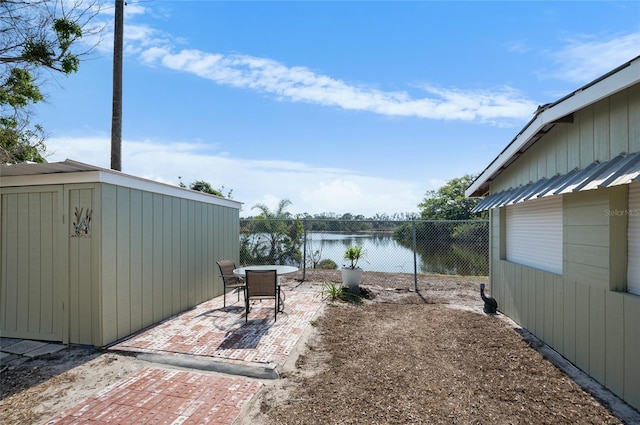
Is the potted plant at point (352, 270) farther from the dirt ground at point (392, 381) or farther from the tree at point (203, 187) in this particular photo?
the tree at point (203, 187)

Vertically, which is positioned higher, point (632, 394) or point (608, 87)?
point (608, 87)

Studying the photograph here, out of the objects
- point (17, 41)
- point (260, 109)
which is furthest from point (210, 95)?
point (17, 41)

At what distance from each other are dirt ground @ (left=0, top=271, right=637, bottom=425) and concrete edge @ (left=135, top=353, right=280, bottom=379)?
130mm

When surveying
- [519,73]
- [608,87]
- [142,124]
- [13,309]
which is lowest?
[13,309]

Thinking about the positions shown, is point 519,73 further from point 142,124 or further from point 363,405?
point 142,124

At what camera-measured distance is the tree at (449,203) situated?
24.7 meters

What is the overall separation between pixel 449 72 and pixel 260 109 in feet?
16.7

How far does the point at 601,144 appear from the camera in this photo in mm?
2912

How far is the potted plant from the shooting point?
6594 millimetres

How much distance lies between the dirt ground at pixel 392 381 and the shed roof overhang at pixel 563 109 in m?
2.49

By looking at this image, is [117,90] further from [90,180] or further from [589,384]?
[589,384]

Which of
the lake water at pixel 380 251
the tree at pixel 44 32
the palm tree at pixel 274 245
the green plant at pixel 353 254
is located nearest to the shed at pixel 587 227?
the green plant at pixel 353 254

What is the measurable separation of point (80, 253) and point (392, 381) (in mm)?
3785

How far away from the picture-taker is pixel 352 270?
21.7ft
